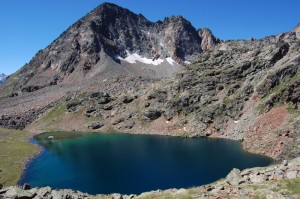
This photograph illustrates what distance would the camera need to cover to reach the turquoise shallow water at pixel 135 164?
222ft

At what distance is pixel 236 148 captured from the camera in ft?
334

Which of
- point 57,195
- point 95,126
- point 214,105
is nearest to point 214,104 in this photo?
point 214,105

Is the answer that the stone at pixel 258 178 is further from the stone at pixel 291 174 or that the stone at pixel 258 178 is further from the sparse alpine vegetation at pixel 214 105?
the sparse alpine vegetation at pixel 214 105

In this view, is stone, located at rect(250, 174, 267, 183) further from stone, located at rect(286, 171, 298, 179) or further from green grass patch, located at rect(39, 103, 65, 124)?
green grass patch, located at rect(39, 103, 65, 124)

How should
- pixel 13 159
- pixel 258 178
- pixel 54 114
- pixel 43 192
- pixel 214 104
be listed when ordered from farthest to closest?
pixel 54 114, pixel 214 104, pixel 13 159, pixel 258 178, pixel 43 192

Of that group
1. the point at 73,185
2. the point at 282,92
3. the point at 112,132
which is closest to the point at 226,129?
the point at 282,92

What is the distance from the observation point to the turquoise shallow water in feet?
222

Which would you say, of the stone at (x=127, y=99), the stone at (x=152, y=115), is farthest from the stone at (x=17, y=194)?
the stone at (x=127, y=99)

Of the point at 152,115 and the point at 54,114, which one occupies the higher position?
the point at 54,114

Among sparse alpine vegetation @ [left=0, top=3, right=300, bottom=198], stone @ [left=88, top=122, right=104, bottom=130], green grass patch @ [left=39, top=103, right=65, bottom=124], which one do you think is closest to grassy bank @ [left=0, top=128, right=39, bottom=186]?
stone @ [left=88, top=122, right=104, bottom=130]

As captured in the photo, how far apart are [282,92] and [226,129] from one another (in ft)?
79.6

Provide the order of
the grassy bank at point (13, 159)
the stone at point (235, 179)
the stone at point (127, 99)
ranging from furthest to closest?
the stone at point (127, 99), the grassy bank at point (13, 159), the stone at point (235, 179)

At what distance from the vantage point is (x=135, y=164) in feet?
275

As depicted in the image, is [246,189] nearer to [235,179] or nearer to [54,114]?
A: [235,179]
